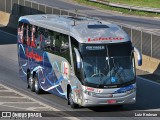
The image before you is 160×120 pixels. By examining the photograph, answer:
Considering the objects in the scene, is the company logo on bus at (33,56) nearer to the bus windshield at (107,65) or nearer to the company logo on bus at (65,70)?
the company logo on bus at (65,70)

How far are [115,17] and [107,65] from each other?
41.9m

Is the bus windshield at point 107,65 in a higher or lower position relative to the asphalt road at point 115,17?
higher

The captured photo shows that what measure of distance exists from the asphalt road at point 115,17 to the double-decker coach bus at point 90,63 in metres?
31.3

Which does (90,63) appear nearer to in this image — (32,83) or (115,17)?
(32,83)

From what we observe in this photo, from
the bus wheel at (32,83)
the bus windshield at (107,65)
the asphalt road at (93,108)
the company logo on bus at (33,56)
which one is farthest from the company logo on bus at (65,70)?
the bus wheel at (32,83)

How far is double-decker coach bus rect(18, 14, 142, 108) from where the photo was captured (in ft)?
79.4

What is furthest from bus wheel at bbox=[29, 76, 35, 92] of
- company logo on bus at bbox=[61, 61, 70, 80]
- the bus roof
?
company logo on bus at bbox=[61, 61, 70, 80]

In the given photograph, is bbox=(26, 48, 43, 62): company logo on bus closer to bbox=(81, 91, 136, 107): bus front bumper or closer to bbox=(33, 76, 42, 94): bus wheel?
bbox=(33, 76, 42, 94): bus wheel

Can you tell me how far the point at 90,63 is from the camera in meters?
24.3

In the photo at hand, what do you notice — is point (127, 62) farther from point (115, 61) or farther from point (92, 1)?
point (92, 1)

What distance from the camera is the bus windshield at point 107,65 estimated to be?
24.2 m

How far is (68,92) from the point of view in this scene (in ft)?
84.9

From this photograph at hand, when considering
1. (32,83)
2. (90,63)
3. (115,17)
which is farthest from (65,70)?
(115,17)

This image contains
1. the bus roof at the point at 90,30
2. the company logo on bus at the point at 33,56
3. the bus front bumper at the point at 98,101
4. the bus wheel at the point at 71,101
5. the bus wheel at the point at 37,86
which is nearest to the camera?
the bus front bumper at the point at 98,101
